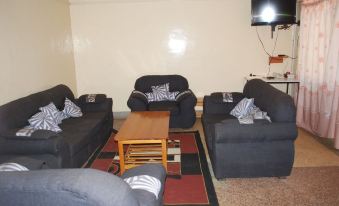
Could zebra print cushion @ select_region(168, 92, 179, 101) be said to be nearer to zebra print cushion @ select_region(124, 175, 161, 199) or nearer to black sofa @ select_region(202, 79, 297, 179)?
black sofa @ select_region(202, 79, 297, 179)

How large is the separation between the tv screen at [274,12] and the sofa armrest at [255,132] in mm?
2753

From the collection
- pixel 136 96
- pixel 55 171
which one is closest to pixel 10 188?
pixel 55 171

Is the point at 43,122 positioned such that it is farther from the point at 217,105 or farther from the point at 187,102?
the point at 217,105

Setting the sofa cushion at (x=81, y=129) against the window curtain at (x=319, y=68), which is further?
the window curtain at (x=319, y=68)

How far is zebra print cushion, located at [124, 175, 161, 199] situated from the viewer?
179cm

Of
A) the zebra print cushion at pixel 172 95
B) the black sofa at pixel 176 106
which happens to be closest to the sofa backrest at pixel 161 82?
the zebra print cushion at pixel 172 95

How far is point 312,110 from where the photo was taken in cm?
448

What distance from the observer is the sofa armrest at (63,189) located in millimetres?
1134

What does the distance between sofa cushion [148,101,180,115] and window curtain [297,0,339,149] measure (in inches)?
85.7

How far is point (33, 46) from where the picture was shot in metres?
4.02

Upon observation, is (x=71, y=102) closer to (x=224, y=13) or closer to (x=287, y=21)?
(x=224, y=13)

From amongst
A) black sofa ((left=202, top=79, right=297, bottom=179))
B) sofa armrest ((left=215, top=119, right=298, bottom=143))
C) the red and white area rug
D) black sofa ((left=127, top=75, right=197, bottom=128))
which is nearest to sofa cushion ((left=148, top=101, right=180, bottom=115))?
black sofa ((left=127, top=75, right=197, bottom=128))

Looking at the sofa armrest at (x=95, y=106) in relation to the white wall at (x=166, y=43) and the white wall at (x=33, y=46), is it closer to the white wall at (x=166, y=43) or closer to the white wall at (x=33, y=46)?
the white wall at (x=33, y=46)

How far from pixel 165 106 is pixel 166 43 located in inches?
56.8
